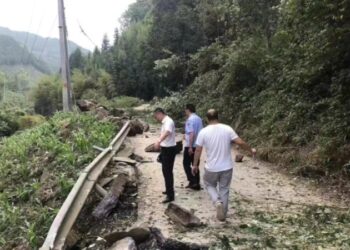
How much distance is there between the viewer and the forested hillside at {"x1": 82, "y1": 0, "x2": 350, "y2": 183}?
11.5 metres

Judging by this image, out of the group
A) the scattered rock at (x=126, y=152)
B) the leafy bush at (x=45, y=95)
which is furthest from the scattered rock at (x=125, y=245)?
the leafy bush at (x=45, y=95)

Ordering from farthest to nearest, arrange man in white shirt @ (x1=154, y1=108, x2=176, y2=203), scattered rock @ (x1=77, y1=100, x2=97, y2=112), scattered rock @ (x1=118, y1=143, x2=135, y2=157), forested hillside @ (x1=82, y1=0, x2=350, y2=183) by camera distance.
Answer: scattered rock @ (x1=77, y1=100, x2=97, y2=112) < scattered rock @ (x1=118, y1=143, x2=135, y2=157) < forested hillside @ (x1=82, y1=0, x2=350, y2=183) < man in white shirt @ (x1=154, y1=108, x2=176, y2=203)

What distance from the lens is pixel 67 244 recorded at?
6.74 metres

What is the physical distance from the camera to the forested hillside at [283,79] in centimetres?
1147

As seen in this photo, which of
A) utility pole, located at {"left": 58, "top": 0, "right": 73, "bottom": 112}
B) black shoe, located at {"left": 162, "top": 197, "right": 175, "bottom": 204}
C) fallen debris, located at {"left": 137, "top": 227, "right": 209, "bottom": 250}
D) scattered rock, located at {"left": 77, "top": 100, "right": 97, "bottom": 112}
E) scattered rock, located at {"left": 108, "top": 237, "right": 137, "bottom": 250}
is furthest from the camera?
scattered rock, located at {"left": 77, "top": 100, "right": 97, "bottom": 112}

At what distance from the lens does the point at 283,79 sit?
15.5m

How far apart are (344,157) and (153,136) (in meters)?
11.1

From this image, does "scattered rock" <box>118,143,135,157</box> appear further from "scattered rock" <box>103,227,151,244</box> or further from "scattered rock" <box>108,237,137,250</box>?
"scattered rock" <box>108,237,137,250</box>

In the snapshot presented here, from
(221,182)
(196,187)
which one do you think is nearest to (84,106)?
(196,187)

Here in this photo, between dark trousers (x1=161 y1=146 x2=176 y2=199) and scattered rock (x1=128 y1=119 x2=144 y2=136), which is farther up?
dark trousers (x1=161 y1=146 x2=176 y2=199)

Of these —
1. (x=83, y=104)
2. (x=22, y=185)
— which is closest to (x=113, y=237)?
(x=22, y=185)

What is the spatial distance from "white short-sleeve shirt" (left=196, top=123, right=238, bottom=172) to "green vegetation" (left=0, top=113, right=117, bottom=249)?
10.3 ft

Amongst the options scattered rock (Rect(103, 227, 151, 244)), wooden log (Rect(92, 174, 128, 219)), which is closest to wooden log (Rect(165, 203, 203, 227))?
scattered rock (Rect(103, 227, 151, 244))

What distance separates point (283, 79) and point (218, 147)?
8.68 metres
